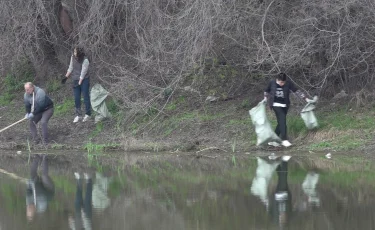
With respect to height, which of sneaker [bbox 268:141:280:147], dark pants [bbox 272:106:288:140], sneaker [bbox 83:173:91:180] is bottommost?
sneaker [bbox 268:141:280:147]

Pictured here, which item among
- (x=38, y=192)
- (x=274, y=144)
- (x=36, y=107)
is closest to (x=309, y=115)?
(x=274, y=144)

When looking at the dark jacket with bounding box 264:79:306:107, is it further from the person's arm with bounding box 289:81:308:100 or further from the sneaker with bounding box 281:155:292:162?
the sneaker with bounding box 281:155:292:162

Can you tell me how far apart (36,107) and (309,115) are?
597cm

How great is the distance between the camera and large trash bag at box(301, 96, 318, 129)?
17219 mm

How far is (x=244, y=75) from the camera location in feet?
65.6

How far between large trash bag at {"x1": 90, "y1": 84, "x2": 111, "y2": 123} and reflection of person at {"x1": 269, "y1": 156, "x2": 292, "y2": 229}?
22.2 feet

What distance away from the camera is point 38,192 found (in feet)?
41.7

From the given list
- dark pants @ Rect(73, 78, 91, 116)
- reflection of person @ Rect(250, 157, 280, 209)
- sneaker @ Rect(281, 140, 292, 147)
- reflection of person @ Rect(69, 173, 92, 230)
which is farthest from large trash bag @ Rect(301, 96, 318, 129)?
dark pants @ Rect(73, 78, 91, 116)

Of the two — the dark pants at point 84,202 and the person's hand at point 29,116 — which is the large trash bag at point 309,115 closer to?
the dark pants at point 84,202

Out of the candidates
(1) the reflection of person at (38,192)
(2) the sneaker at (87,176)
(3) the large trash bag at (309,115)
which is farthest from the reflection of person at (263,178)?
(1) the reflection of person at (38,192)

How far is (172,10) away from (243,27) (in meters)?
2.10

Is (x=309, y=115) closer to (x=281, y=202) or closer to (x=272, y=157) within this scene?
(x=272, y=157)

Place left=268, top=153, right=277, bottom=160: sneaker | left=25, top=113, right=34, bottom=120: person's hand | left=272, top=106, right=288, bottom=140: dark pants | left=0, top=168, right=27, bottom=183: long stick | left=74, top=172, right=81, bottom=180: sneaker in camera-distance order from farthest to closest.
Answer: left=25, top=113, right=34, bottom=120: person's hand, left=272, top=106, right=288, bottom=140: dark pants, left=268, top=153, right=277, bottom=160: sneaker, left=74, top=172, right=81, bottom=180: sneaker, left=0, top=168, right=27, bottom=183: long stick

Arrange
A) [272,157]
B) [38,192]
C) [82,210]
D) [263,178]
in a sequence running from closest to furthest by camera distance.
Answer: [82,210] → [38,192] → [263,178] → [272,157]
